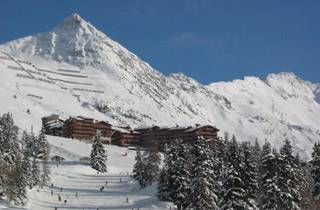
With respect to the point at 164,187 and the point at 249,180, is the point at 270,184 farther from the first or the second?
the point at 164,187

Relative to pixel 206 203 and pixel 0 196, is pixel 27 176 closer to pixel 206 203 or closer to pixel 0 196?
pixel 0 196

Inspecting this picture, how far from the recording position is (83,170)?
12738 cm

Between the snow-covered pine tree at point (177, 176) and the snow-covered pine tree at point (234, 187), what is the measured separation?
2020cm

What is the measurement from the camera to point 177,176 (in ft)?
282

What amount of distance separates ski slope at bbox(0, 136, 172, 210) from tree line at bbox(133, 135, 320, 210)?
17.4ft

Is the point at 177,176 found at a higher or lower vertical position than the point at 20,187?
higher

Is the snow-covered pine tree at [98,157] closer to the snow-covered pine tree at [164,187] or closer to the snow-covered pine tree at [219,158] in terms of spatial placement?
the snow-covered pine tree at [219,158]

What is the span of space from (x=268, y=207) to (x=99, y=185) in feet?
167

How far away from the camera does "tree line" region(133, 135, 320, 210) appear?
6272 centimetres

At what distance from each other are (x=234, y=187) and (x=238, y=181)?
28.2 inches

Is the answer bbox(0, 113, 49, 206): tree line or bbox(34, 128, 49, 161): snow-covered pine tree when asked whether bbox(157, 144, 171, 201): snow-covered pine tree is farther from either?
bbox(34, 128, 49, 161): snow-covered pine tree

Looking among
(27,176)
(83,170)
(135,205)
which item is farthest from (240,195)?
(83,170)

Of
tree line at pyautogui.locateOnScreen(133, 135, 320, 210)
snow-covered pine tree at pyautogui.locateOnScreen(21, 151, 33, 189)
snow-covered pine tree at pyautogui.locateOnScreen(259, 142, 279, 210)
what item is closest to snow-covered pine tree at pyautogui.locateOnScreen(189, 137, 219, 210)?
tree line at pyautogui.locateOnScreen(133, 135, 320, 210)

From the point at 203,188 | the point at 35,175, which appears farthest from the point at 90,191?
the point at 203,188
